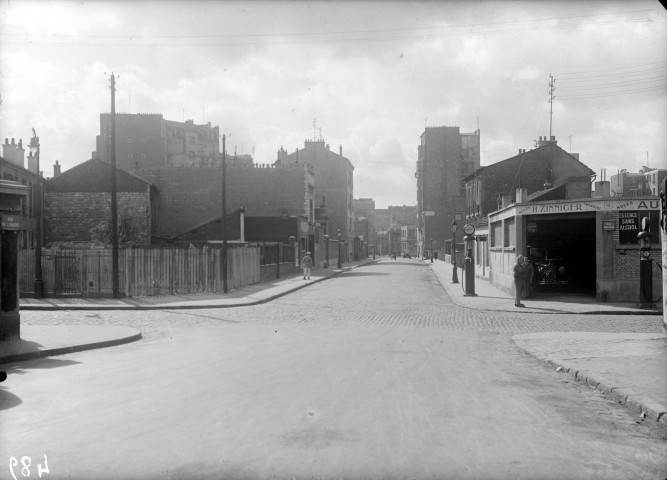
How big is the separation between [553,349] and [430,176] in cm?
8748

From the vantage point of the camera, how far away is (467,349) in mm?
11750

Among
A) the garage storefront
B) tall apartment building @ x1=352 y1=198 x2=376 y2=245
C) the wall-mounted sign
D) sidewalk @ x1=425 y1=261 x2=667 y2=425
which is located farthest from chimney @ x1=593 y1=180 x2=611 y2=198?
tall apartment building @ x1=352 y1=198 x2=376 y2=245

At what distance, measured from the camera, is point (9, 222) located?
11891 mm

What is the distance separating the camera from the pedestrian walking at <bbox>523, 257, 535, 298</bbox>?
68.4 ft

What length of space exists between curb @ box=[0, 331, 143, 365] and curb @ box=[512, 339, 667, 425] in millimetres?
8258

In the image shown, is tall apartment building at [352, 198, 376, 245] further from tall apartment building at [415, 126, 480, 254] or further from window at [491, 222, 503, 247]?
window at [491, 222, 503, 247]

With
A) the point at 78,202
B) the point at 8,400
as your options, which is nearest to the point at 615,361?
Result: the point at 8,400

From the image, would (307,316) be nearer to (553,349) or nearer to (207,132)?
(553,349)

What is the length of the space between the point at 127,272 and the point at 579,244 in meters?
19.3

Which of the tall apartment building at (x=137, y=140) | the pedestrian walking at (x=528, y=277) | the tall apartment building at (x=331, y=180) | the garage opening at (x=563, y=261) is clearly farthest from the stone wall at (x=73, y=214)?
the tall apartment building at (x=331, y=180)

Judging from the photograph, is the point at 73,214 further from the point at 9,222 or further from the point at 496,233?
the point at 9,222

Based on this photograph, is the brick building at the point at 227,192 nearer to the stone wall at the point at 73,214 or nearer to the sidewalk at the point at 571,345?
the stone wall at the point at 73,214

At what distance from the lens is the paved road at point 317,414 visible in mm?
5156

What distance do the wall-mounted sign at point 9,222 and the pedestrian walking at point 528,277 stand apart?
1505cm
